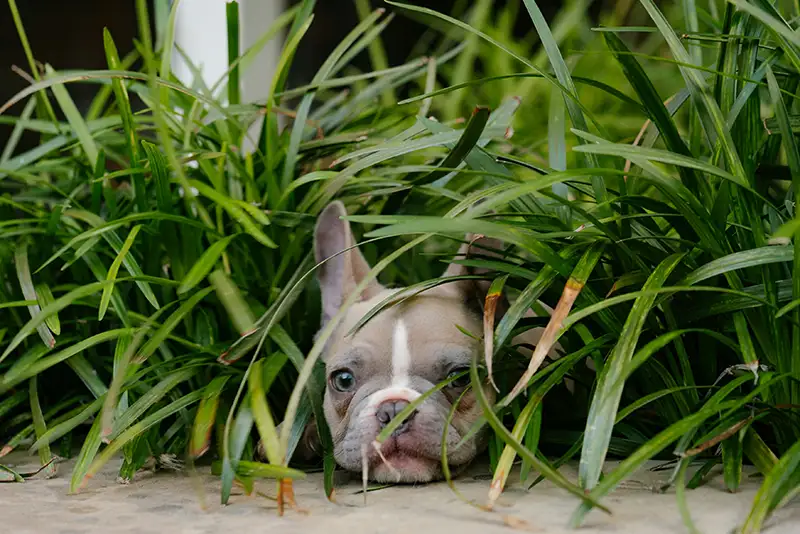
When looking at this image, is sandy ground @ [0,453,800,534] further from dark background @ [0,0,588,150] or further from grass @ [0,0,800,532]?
dark background @ [0,0,588,150]

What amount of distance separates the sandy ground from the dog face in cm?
6

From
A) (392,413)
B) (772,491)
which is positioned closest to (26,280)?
(392,413)

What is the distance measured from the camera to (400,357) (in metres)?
1.66

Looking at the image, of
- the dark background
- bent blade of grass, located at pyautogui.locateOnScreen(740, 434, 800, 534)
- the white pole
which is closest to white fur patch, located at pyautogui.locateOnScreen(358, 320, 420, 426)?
bent blade of grass, located at pyautogui.locateOnScreen(740, 434, 800, 534)

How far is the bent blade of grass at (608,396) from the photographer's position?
124cm

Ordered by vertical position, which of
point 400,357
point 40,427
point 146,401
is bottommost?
point 40,427

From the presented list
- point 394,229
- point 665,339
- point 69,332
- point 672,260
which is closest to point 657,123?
point 672,260

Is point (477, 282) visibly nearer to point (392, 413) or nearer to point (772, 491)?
point (392, 413)

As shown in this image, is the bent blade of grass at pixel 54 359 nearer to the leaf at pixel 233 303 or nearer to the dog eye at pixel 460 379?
the leaf at pixel 233 303

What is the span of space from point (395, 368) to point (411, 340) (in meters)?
0.06

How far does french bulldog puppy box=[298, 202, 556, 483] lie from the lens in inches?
60.6

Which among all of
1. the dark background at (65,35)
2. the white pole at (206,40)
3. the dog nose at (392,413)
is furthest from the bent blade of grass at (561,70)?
the dark background at (65,35)

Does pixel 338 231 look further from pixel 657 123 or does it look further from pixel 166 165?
pixel 657 123

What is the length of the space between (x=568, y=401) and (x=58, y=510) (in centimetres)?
94
